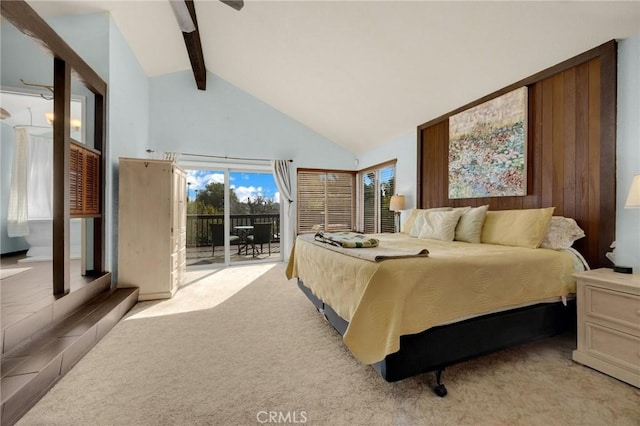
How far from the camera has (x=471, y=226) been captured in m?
2.64

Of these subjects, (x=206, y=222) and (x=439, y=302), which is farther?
(x=206, y=222)

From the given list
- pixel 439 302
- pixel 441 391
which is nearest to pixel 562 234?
pixel 439 302

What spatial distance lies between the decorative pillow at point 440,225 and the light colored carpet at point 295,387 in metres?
1.16

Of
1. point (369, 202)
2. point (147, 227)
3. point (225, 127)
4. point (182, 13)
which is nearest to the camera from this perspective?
point (182, 13)

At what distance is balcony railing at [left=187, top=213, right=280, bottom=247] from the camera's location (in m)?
4.77

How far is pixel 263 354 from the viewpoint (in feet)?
6.18

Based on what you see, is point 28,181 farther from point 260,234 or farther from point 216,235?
point 260,234

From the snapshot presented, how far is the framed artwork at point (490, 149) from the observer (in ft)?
8.72

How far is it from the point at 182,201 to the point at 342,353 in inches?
118

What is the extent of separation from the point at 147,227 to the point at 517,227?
3958 mm

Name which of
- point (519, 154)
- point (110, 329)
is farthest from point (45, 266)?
point (519, 154)

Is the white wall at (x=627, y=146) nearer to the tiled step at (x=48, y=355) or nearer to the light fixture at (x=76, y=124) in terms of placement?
the tiled step at (x=48, y=355)

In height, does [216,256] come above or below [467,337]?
below

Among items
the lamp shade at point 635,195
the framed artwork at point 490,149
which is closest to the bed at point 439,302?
the lamp shade at point 635,195
